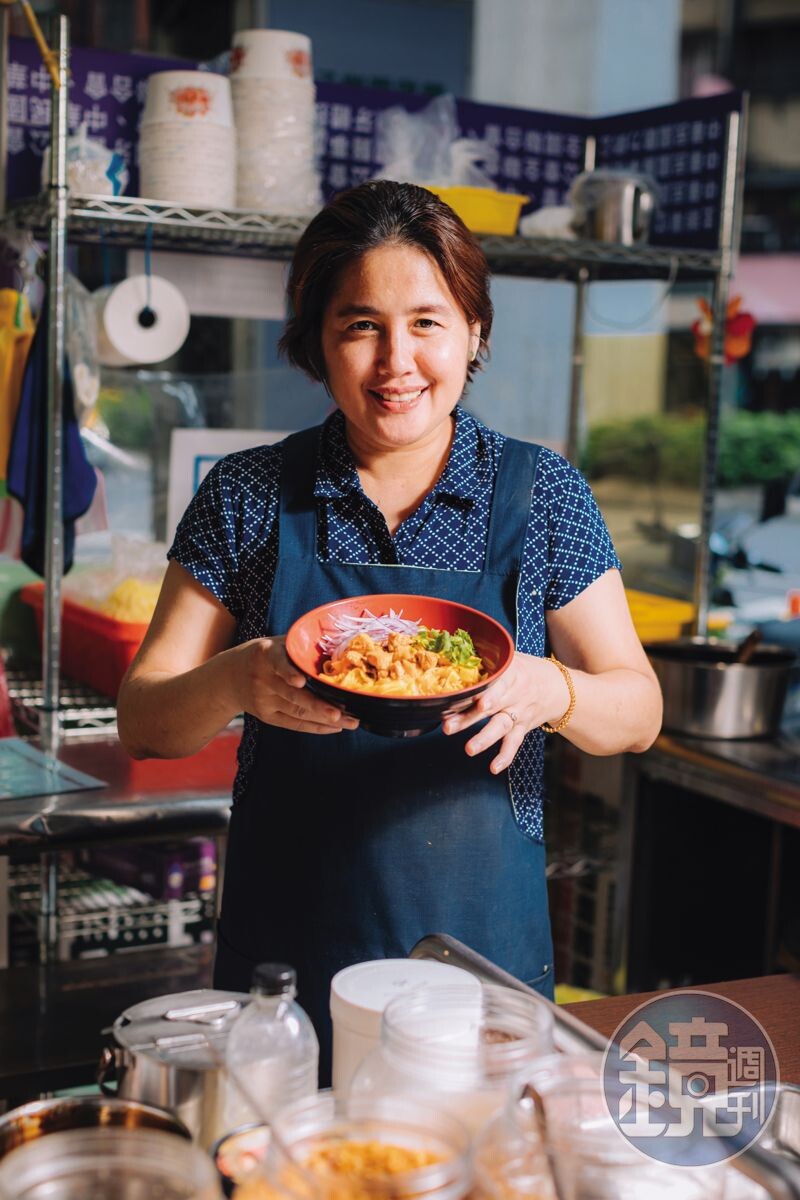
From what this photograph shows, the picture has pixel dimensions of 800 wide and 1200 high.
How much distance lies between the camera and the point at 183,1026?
1.07 meters

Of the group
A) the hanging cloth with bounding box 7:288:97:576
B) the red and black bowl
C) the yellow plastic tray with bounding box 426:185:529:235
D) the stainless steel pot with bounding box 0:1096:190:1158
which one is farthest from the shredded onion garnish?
the yellow plastic tray with bounding box 426:185:529:235

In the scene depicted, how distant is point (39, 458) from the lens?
2.81 meters

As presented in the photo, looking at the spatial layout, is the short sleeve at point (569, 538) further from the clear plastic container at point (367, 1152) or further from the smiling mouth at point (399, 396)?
the clear plastic container at point (367, 1152)

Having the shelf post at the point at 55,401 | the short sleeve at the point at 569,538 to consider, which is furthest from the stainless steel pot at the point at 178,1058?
the shelf post at the point at 55,401

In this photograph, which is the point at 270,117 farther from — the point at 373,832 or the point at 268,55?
the point at 373,832

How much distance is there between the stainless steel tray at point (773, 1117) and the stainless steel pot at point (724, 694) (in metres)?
1.74

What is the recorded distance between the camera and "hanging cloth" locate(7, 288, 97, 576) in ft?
9.15

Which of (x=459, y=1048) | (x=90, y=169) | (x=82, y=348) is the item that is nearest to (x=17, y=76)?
(x=90, y=169)

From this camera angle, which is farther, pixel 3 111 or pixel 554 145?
pixel 554 145

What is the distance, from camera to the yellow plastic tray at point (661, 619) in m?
3.53

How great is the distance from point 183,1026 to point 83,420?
2.12 meters

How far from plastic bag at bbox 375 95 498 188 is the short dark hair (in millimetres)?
1559

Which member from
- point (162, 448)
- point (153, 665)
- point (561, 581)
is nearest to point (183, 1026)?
point (153, 665)

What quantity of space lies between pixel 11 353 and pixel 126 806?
106cm
